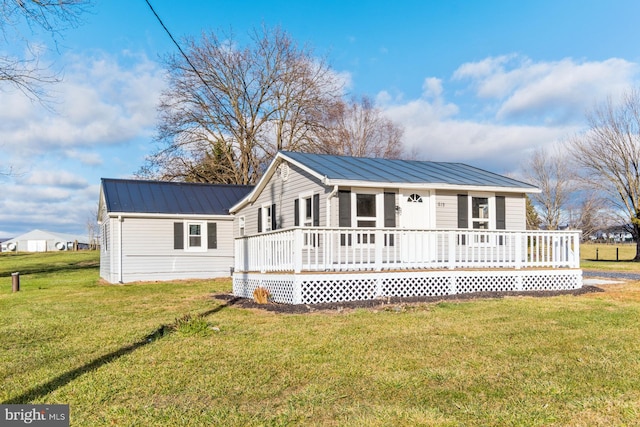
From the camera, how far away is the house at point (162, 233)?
20.6 metres

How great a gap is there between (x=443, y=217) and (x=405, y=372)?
10.2 meters

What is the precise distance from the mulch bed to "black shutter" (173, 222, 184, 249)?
7.80 metres

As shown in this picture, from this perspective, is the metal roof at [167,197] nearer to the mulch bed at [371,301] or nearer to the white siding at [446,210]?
the mulch bed at [371,301]

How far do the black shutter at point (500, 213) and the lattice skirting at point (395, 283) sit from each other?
2.58 metres

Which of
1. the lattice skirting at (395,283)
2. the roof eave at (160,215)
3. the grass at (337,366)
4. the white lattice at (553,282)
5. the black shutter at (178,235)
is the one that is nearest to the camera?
the grass at (337,366)

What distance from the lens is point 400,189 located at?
15109mm

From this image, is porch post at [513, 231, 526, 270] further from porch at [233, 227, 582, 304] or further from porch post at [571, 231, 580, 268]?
porch post at [571, 231, 580, 268]

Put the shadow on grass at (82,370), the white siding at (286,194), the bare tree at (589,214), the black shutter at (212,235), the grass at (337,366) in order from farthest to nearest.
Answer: the bare tree at (589,214) < the black shutter at (212,235) < the white siding at (286,194) < the shadow on grass at (82,370) < the grass at (337,366)

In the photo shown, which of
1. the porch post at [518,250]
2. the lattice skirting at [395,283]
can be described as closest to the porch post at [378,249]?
the lattice skirting at [395,283]

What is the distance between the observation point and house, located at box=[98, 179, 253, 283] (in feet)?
67.7

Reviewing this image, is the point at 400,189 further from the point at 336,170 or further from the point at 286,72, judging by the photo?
the point at 286,72

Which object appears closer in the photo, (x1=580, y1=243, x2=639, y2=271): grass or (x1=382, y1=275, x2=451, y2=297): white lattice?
(x1=382, y1=275, x2=451, y2=297): white lattice

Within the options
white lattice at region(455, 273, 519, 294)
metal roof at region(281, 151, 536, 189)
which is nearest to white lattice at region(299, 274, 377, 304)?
white lattice at region(455, 273, 519, 294)

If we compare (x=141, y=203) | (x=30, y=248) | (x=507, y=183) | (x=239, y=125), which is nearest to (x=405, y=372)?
(x=507, y=183)
